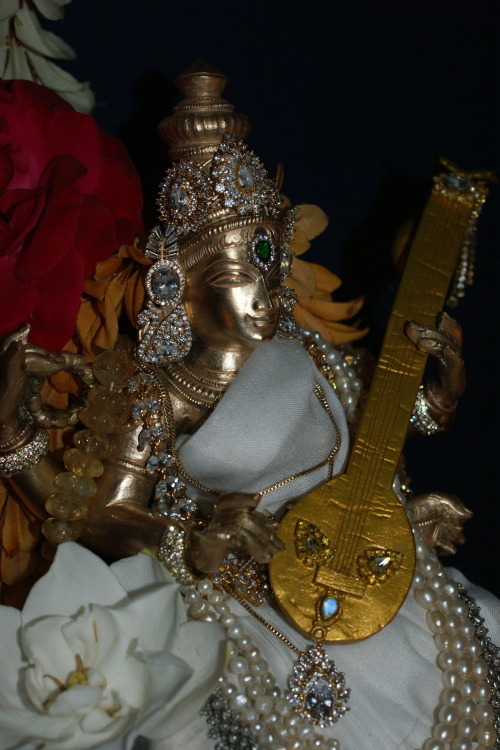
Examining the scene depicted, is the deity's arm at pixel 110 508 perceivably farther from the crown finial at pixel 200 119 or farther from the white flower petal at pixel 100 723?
the crown finial at pixel 200 119

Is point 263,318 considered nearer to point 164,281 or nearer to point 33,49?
point 164,281

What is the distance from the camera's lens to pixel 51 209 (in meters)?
0.90

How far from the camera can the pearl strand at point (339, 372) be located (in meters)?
1.21

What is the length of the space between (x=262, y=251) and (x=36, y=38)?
40 cm

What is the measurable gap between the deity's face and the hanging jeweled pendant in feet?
1.21

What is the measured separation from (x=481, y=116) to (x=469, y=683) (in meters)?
0.99

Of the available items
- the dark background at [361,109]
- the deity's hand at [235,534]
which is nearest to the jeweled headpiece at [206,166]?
the dark background at [361,109]

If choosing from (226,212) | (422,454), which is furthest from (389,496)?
(422,454)

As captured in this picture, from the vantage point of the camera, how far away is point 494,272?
1.61 m

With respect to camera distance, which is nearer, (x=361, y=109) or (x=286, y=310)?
(x=286, y=310)

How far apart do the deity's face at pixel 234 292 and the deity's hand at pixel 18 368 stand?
0.18 m

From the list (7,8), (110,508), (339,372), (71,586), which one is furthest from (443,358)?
(7,8)

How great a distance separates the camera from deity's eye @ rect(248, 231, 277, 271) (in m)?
A: 1.02

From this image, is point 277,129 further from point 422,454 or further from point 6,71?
point 422,454
